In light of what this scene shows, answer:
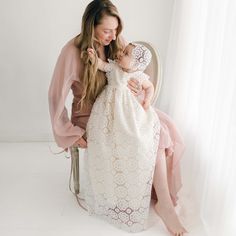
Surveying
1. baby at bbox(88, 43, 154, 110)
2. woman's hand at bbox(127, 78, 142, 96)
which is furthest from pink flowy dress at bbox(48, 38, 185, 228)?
woman's hand at bbox(127, 78, 142, 96)

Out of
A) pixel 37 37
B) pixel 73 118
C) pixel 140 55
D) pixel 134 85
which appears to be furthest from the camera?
pixel 37 37

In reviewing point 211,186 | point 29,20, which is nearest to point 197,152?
point 211,186

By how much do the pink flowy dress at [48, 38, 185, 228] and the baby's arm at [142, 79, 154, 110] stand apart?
0.47ft

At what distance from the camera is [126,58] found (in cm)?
153

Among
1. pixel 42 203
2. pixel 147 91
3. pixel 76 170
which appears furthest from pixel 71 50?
pixel 42 203

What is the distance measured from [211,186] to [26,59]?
1425mm

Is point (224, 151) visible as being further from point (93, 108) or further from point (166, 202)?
point (93, 108)

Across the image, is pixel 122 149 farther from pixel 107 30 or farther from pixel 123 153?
pixel 107 30

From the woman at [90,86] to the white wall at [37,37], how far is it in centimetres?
72

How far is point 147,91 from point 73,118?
391 mm

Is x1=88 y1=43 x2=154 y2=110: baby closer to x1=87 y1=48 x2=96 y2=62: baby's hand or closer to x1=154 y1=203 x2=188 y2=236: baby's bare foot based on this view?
x1=87 y1=48 x2=96 y2=62: baby's hand

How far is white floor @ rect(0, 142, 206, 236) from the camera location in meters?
1.62

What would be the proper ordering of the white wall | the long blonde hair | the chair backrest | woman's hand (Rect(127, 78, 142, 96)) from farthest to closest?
the white wall
the chair backrest
woman's hand (Rect(127, 78, 142, 96))
the long blonde hair

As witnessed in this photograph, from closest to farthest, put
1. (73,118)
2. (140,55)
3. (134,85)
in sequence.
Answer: (140,55) → (134,85) → (73,118)
